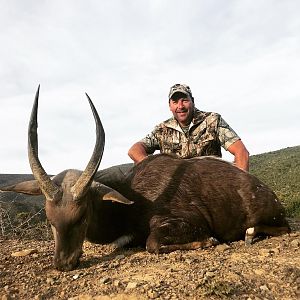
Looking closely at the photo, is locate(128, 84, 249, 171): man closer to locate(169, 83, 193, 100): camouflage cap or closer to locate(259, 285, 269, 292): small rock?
locate(169, 83, 193, 100): camouflage cap

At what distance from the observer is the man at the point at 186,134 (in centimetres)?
727

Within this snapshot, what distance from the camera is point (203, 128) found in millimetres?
7375

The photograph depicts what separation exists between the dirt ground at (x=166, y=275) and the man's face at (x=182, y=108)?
2.93 meters

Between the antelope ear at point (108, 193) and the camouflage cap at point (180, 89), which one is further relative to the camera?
the camouflage cap at point (180, 89)

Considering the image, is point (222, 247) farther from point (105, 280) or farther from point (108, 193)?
point (105, 280)

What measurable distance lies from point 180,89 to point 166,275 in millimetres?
4359

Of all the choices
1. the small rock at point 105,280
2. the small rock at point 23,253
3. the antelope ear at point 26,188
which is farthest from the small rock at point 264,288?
the small rock at point 23,253

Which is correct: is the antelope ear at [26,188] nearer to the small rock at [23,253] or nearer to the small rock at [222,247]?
the small rock at [23,253]

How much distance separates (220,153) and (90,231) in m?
3.33

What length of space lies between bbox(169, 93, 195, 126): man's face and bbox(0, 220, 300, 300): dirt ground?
9.61 ft

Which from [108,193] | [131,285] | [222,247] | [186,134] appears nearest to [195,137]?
[186,134]

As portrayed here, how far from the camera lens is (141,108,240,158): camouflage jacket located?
7.23 m

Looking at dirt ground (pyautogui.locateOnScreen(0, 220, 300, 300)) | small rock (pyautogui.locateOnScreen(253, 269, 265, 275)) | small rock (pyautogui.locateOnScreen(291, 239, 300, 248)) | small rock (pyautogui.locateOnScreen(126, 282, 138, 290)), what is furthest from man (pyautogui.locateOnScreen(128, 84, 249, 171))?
small rock (pyautogui.locateOnScreen(126, 282, 138, 290))

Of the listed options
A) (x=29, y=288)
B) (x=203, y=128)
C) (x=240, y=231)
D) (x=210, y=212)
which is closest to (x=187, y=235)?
(x=210, y=212)
